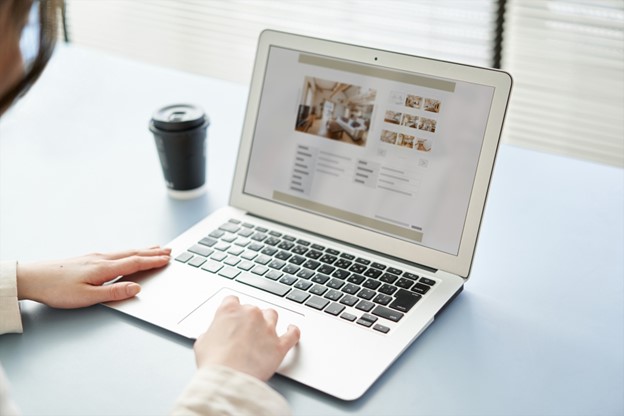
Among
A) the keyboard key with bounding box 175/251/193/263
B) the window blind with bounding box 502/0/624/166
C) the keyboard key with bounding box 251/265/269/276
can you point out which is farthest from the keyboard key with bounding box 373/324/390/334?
the window blind with bounding box 502/0/624/166

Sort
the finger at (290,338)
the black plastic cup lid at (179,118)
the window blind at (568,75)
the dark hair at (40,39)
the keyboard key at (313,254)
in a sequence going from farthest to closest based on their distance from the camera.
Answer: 1. the window blind at (568,75)
2. the black plastic cup lid at (179,118)
3. the keyboard key at (313,254)
4. the finger at (290,338)
5. the dark hair at (40,39)

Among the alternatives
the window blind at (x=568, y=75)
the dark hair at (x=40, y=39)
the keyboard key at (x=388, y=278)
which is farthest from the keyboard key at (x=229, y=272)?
the window blind at (x=568, y=75)

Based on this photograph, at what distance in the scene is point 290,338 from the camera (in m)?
0.91

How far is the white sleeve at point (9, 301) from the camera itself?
965 mm

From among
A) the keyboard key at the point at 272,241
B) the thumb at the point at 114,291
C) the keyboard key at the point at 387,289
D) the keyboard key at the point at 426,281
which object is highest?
the keyboard key at the point at 426,281

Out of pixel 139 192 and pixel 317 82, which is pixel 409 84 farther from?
pixel 139 192

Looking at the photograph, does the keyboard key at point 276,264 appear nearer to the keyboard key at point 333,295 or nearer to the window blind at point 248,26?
the keyboard key at point 333,295

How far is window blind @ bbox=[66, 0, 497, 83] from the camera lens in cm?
237

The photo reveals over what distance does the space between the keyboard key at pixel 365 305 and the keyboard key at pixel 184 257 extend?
277 millimetres

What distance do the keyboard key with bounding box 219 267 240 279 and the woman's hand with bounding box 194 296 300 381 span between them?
12cm

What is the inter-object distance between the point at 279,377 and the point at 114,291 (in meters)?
0.28

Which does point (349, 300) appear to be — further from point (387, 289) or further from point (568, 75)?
point (568, 75)

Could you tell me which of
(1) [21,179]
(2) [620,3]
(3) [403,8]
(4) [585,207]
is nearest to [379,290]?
(4) [585,207]

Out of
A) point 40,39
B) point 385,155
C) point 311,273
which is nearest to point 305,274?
point 311,273
